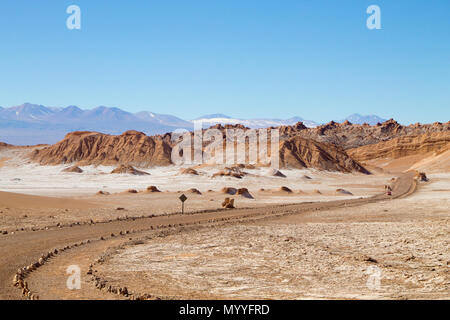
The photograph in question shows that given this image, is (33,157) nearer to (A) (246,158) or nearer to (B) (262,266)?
(A) (246,158)

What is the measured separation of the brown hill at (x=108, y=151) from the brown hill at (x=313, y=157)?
3240 cm

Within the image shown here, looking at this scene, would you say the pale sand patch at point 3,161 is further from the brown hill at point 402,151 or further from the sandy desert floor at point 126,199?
the brown hill at point 402,151

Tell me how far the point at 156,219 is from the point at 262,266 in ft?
52.3

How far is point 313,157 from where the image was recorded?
124m

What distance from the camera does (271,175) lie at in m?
94.2

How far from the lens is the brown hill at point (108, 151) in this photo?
13350cm

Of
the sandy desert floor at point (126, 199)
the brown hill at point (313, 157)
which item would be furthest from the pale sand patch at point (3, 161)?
the brown hill at point (313, 157)

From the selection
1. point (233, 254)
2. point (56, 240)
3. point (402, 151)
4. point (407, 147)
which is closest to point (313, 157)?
point (402, 151)

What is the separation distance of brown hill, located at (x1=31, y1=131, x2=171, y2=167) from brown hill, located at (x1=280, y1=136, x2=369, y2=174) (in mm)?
32404

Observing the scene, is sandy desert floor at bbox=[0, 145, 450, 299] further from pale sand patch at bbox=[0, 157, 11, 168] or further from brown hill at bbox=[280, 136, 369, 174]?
pale sand patch at bbox=[0, 157, 11, 168]

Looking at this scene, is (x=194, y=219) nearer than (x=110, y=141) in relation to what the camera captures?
Yes

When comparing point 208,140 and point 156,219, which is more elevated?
point 208,140

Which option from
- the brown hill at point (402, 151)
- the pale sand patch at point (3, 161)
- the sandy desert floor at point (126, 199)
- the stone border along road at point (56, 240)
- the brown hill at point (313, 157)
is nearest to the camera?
the stone border along road at point (56, 240)
